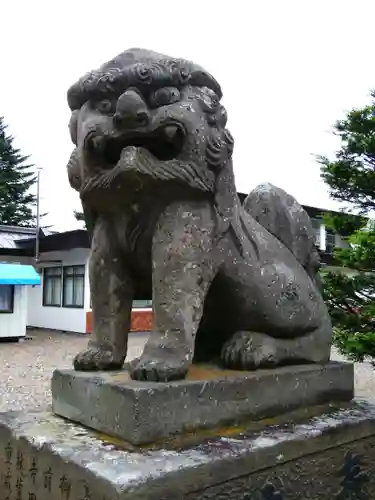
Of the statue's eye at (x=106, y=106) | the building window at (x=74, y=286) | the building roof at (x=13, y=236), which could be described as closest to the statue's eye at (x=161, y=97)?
the statue's eye at (x=106, y=106)

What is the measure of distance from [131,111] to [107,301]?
2.04 feet

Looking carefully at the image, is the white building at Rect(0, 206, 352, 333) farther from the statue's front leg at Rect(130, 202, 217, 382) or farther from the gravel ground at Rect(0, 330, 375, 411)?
the statue's front leg at Rect(130, 202, 217, 382)

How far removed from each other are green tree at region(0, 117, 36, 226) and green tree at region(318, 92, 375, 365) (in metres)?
16.0

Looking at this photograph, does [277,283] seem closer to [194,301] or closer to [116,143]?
[194,301]

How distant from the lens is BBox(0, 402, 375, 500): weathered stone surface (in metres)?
1.23

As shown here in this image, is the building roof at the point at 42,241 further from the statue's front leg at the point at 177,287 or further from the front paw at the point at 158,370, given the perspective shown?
the front paw at the point at 158,370

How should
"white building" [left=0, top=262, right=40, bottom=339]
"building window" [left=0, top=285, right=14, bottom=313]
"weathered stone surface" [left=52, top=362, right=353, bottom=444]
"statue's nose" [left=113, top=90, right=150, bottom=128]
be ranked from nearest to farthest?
"weathered stone surface" [left=52, top=362, right=353, bottom=444] → "statue's nose" [left=113, top=90, right=150, bottom=128] → "white building" [left=0, top=262, right=40, bottom=339] → "building window" [left=0, top=285, right=14, bottom=313]

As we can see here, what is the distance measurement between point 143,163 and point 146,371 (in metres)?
0.61

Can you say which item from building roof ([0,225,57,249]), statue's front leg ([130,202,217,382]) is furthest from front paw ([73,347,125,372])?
building roof ([0,225,57,249])

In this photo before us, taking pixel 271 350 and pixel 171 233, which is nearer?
pixel 171 233

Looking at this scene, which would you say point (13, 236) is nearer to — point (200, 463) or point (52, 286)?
point (52, 286)

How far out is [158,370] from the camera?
1.47 m

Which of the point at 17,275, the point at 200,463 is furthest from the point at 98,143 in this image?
the point at 17,275

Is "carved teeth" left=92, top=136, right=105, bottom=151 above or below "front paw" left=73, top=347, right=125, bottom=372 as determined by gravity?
above
